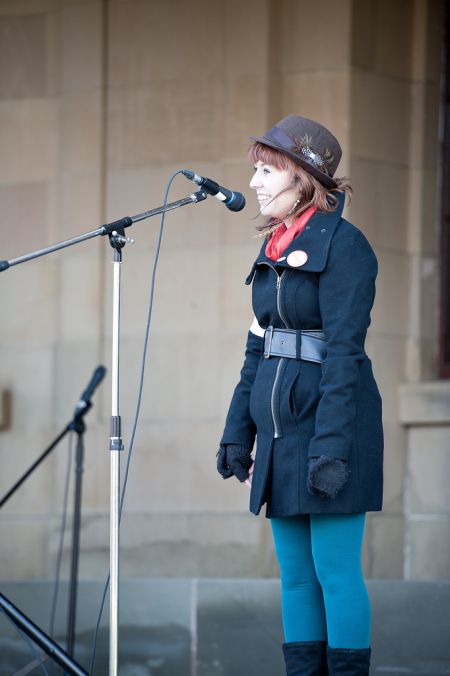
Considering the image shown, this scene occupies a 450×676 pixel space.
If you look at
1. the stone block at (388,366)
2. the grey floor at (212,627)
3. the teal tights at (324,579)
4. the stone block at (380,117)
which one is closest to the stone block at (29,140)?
the stone block at (380,117)

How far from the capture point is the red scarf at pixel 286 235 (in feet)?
11.9

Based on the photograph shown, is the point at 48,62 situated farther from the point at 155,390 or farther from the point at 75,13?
the point at 155,390

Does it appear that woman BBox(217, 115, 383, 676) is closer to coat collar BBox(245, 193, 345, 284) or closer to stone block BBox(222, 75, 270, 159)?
coat collar BBox(245, 193, 345, 284)

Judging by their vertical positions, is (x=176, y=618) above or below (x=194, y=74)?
below

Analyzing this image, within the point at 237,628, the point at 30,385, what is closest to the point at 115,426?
the point at 237,628

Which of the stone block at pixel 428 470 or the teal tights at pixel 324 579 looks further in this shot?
the stone block at pixel 428 470

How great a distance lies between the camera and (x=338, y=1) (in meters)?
5.59

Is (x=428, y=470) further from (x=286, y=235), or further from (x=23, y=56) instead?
(x=23, y=56)

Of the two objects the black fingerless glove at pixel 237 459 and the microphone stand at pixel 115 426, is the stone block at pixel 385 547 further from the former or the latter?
the microphone stand at pixel 115 426

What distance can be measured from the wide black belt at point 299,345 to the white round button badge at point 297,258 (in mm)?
183

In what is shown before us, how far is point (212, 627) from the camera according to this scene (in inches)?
211

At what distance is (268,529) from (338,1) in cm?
223

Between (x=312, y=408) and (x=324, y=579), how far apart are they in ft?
1.47

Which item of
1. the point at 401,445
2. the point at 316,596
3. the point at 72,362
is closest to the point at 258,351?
the point at 316,596
